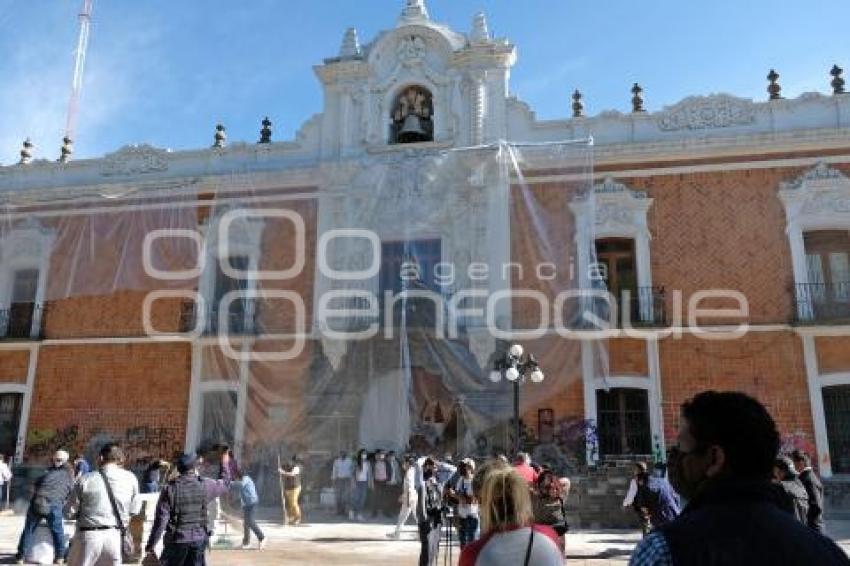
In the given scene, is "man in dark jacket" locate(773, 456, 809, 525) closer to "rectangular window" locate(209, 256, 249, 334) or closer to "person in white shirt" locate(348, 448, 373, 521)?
"person in white shirt" locate(348, 448, 373, 521)

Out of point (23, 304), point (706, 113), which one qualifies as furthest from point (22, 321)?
point (706, 113)

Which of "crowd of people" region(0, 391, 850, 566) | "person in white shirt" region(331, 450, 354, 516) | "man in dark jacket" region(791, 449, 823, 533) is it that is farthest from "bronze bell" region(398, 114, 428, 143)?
"man in dark jacket" region(791, 449, 823, 533)

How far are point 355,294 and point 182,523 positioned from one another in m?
10.5

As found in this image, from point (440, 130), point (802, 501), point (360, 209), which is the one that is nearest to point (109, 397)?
point (360, 209)

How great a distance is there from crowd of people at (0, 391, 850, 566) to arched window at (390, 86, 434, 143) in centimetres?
743

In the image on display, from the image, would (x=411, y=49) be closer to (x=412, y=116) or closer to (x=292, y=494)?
(x=412, y=116)

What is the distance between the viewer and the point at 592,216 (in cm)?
1478

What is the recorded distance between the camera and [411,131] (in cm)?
1720

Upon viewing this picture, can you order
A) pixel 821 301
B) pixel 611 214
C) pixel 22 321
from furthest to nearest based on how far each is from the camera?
pixel 22 321, pixel 611 214, pixel 821 301

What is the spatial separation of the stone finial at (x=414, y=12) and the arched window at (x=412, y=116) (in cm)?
183

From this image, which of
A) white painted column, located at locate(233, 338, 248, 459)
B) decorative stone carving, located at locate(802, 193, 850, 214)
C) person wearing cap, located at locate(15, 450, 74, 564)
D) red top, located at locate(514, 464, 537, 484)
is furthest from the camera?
white painted column, located at locate(233, 338, 248, 459)

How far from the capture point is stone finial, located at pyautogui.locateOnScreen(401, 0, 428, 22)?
59.4ft

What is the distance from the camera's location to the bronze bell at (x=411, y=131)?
56.5 feet

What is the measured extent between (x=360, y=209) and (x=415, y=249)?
1.54m
